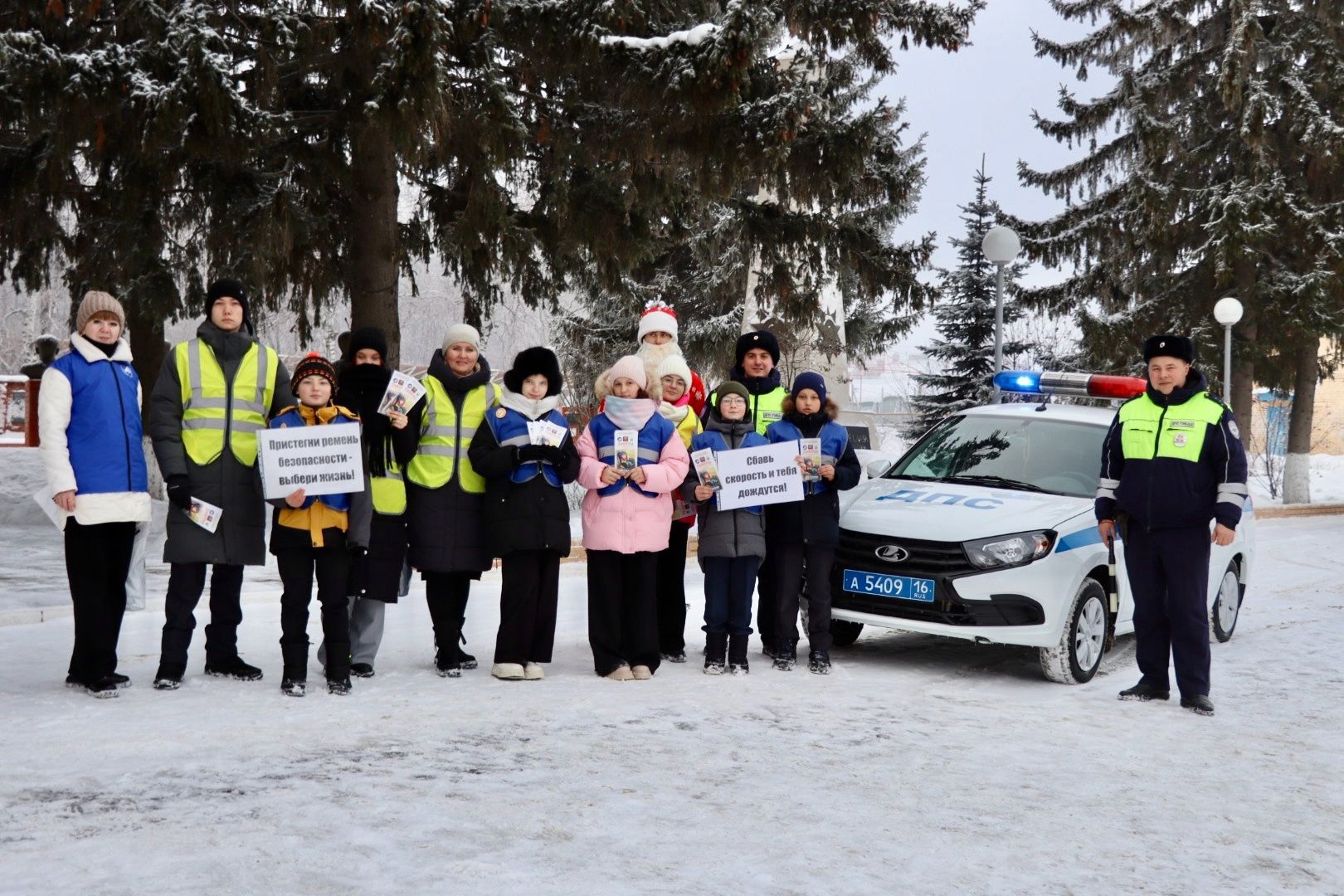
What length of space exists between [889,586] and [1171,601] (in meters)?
1.54

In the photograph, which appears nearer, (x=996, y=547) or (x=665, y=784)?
(x=665, y=784)

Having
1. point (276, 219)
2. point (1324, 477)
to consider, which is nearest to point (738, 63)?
point (276, 219)

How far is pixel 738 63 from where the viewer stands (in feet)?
39.9

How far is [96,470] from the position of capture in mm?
7066

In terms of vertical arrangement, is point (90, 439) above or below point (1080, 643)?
above

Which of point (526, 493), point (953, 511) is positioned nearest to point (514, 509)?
point (526, 493)

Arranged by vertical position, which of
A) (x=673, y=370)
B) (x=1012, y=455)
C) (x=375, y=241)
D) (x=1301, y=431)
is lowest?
(x=1012, y=455)

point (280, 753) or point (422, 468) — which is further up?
point (422, 468)

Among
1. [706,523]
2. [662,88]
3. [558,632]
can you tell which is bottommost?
[558,632]

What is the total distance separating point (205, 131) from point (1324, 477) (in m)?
37.6

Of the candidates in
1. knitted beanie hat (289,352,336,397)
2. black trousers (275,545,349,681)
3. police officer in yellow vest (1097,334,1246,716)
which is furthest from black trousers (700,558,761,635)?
knitted beanie hat (289,352,336,397)

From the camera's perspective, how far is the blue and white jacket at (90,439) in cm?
702

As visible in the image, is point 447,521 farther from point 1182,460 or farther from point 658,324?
point 1182,460

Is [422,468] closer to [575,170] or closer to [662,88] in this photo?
[662,88]
